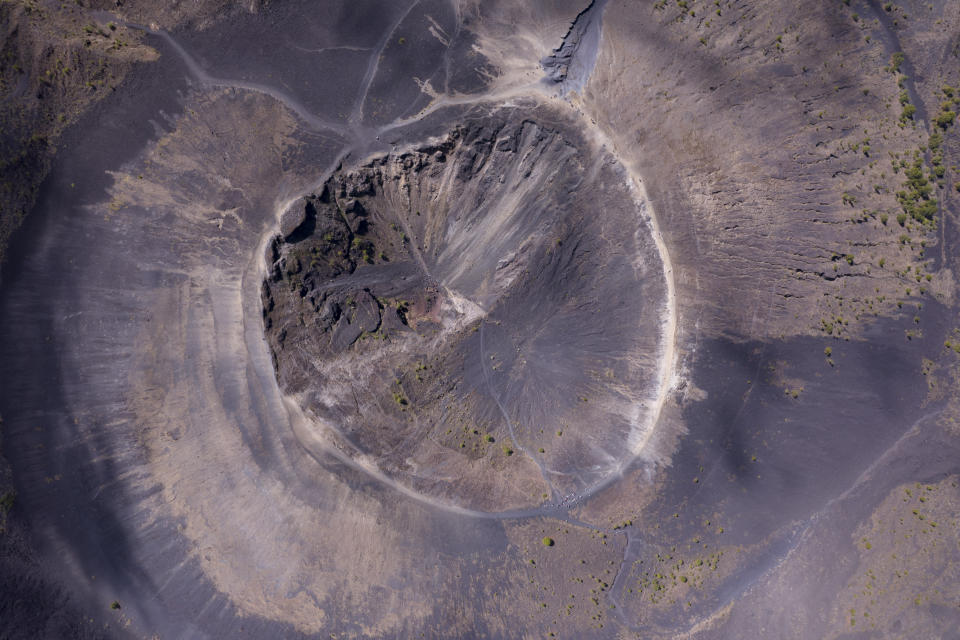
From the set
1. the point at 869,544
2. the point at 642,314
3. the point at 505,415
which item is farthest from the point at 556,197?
the point at 869,544

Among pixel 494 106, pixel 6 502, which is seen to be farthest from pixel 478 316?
pixel 6 502

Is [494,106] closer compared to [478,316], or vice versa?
[494,106]

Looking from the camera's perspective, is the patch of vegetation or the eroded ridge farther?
the eroded ridge

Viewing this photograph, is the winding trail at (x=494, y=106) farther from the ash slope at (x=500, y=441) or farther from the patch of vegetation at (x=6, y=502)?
the patch of vegetation at (x=6, y=502)

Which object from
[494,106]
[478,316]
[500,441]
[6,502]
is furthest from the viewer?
[500,441]

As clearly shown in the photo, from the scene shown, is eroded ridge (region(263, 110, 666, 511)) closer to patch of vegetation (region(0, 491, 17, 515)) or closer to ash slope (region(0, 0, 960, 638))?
ash slope (region(0, 0, 960, 638))

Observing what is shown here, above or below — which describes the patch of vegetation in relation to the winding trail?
below

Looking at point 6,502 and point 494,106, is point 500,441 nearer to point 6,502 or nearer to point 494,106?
point 494,106

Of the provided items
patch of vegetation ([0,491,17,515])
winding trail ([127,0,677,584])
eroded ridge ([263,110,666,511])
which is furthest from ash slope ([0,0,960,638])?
eroded ridge ([263,110,666,511])
